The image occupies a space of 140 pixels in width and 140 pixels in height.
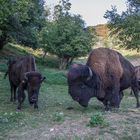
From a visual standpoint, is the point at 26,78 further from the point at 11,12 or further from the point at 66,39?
the point at 66,39

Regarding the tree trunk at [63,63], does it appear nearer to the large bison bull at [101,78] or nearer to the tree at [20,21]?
the tree at [20,21]

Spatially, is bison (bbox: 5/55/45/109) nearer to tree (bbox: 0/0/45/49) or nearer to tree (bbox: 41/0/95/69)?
tree (bbox: 0/0/45/49)

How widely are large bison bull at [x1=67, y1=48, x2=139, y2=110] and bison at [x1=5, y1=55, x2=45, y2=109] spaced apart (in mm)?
1831

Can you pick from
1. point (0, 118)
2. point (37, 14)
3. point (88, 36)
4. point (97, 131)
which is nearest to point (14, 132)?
point (0, 118)

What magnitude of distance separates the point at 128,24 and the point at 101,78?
57.5ft

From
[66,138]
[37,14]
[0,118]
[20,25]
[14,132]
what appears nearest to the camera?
[66,138]

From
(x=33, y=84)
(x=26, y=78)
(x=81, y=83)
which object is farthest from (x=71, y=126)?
(x=26, y=78)

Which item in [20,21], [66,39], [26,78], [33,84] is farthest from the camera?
[66,39]

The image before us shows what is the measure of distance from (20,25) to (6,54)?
719 cm

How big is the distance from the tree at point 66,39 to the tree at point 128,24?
1125 centimetres

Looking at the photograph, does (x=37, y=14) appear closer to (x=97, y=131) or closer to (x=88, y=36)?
(x=88, y=36)

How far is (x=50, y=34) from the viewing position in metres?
43.5

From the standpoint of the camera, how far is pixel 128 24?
2855 centimetres

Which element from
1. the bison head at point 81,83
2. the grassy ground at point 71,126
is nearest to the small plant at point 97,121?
the grassy ground at point 71,126
